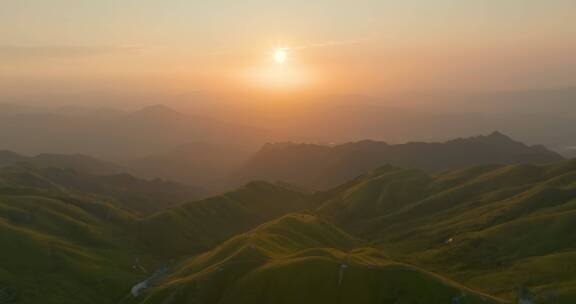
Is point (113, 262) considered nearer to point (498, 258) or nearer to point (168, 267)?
point (168, 267)

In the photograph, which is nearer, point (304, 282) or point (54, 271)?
point (304, 282)

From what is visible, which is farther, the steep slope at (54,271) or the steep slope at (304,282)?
the steep slope at (54,271)

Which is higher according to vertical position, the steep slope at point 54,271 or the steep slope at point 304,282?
the steep slope at point 304,282

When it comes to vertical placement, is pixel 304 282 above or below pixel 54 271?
above

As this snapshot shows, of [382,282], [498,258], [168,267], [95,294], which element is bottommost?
[95,294]

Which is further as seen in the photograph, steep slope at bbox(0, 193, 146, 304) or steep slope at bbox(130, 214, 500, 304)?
steep slope at bbox(0, 193, 146, 304)

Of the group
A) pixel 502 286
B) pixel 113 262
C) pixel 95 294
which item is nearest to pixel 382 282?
pixel 502 286

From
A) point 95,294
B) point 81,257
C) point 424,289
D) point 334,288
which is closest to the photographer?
point 424,289

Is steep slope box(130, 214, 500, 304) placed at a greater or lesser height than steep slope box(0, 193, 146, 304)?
greater
